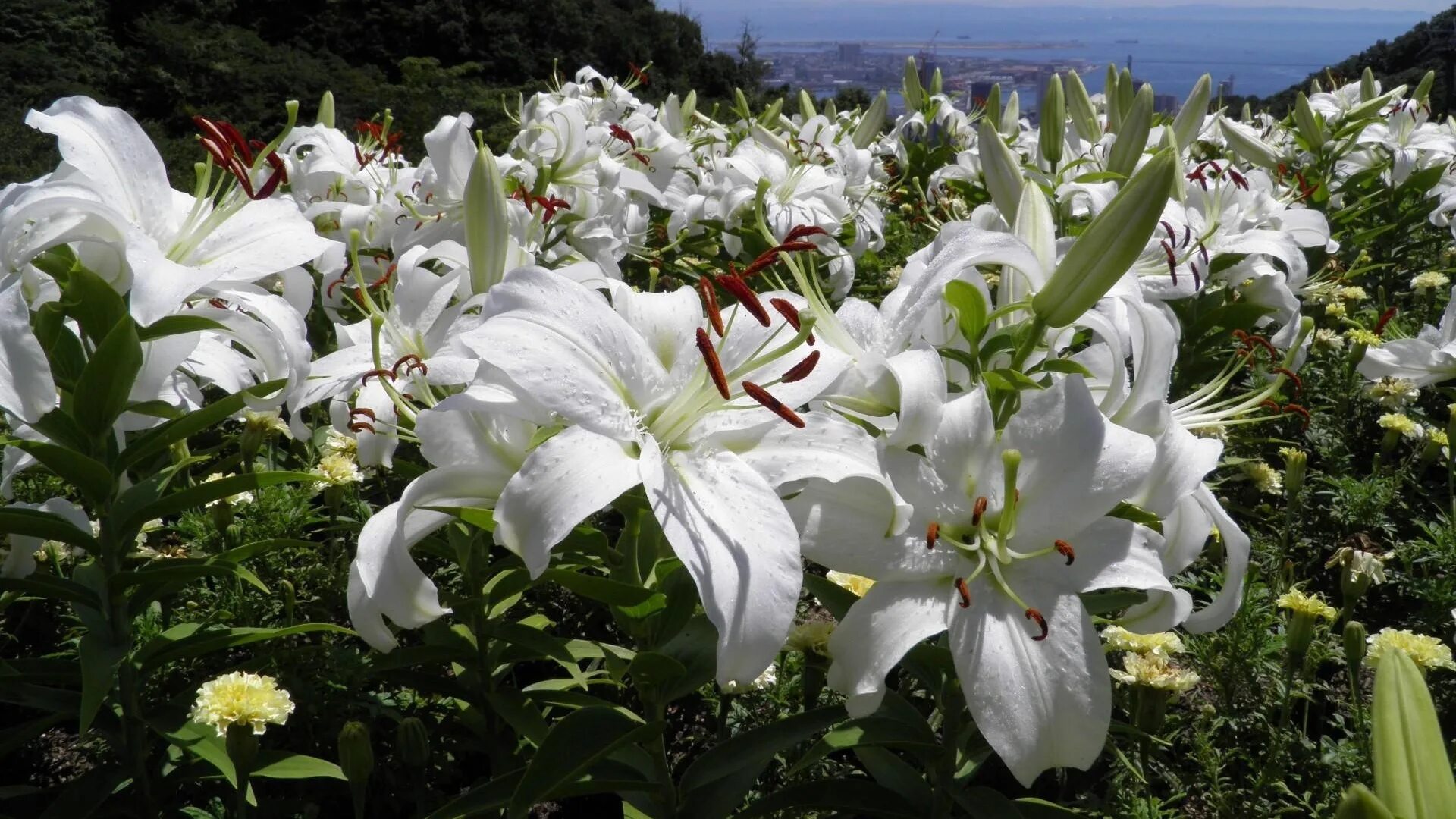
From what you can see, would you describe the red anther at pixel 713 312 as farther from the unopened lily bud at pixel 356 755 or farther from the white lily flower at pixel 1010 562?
the unopened lily bud at pixel 356 755

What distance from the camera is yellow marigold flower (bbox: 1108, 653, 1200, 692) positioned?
56.5 inches

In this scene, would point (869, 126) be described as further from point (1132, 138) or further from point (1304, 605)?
point (1304, 605)

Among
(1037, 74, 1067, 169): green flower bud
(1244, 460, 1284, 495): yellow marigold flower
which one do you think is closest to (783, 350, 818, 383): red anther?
(1244, 460, 1284, 495): yellow marigold flower

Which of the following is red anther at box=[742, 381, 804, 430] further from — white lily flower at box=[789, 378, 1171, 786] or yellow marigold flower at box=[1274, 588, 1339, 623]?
yellow marigold flower at box=[1274, 588, 1339, 623]

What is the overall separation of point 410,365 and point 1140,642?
1044mm

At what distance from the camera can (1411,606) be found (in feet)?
Answer: 7.49

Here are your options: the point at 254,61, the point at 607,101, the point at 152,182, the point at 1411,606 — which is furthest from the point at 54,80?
the point at 1411,606

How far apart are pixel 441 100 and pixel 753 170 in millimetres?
8122

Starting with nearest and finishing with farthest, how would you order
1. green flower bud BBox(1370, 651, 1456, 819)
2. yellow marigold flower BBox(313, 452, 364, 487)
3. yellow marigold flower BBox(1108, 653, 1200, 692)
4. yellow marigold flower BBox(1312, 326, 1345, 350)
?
1. green flower bud BBox(1370, 651, 1456, 819)
2. yellow marigold flower BBox(1108, 653, 1200, 692)
3. yellow marigold flower BBox(313, 452, 364, 487)
4. yellow marigold flower BBox(1312, 326, 1345, 350)

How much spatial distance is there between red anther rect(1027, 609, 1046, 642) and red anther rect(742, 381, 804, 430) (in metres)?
0.27

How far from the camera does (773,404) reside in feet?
3.07

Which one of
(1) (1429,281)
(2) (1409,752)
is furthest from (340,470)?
(1) (1429,281)

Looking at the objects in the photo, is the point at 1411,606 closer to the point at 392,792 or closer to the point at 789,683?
the point at 789,683

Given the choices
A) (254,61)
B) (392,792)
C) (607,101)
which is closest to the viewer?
(392,792)
